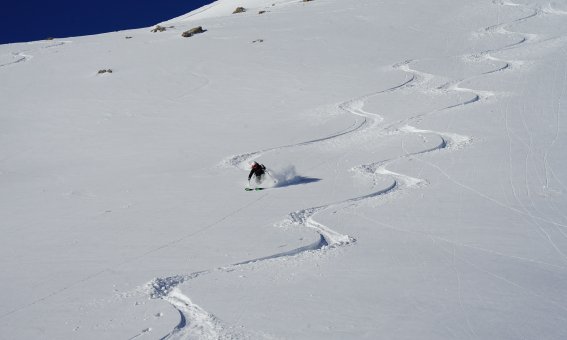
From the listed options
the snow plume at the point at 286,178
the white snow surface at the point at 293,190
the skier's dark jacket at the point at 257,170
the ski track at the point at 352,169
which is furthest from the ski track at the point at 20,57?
the skier's dark jacket at the point at 257,170

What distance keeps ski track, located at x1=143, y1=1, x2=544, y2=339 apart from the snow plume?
3.78ft

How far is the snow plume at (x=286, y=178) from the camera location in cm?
1336

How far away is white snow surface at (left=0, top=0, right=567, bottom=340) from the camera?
7.59 meters

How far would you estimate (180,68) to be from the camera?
2653 cm

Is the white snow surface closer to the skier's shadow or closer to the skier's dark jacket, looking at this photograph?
the skier's shadow

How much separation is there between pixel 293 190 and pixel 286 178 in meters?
0.62

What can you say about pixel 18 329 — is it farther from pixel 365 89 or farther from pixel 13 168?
pixel 365 89

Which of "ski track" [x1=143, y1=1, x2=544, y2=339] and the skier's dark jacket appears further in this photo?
the skier's dark jacket

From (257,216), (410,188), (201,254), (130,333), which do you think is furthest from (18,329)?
(410,188)

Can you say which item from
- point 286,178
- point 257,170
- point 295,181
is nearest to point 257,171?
point 257,170

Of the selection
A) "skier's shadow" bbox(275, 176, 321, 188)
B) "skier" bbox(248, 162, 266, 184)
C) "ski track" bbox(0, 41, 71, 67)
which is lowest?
"skier's shadow" bbox(275, 176, 321, 188)

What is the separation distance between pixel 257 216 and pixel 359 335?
15.8ft

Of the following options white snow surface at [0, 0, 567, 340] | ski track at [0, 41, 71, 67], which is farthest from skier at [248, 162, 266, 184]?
ski track at [0, 41, 71, 67]

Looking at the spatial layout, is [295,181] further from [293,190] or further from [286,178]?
[293,190]
